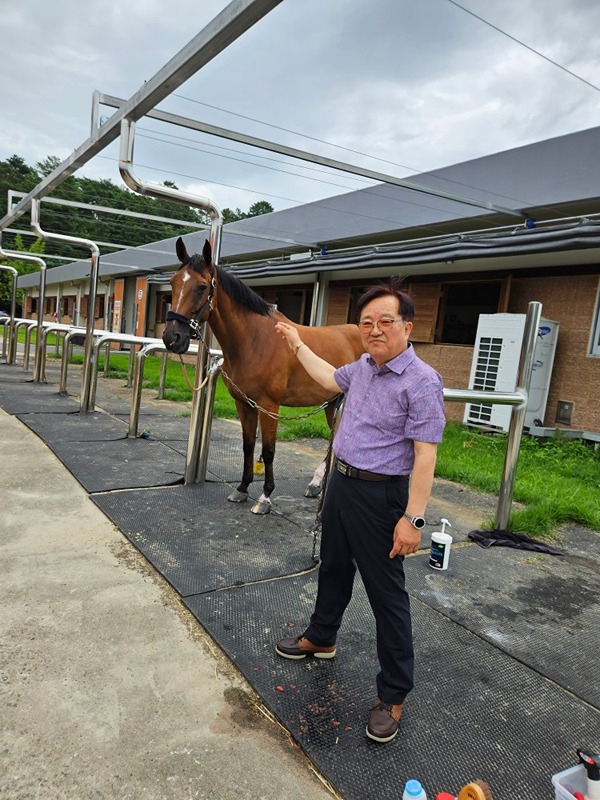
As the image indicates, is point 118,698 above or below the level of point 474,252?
below

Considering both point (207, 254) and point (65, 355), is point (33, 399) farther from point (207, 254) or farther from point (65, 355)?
point (207, 254)

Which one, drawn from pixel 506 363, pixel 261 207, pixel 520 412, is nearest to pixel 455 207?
pixel 506 363

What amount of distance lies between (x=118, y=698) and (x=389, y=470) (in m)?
1.15

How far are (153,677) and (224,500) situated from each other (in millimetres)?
1948

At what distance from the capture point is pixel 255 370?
11.7 feet

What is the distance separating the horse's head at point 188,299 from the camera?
3.20m

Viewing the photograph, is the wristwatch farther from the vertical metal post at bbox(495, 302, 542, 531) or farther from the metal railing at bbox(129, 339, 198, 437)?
the metal railing at bbox(129, 339, 198, 437)

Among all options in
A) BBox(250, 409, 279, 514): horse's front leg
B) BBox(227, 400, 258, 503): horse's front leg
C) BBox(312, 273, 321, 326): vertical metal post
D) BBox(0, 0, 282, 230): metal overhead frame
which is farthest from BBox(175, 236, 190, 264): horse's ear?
BBox(312, 273, 321, 326): vertical metal post

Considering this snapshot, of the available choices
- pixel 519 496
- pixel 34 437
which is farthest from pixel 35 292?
pixel 519 496

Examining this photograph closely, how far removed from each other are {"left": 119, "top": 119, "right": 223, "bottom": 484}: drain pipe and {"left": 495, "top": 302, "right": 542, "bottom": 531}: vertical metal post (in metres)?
2.29

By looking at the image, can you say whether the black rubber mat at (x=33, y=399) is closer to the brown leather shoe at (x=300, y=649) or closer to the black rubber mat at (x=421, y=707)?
the black rubber mat at (x=421, y=707)

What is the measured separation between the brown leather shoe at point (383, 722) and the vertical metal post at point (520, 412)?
7.29 feet

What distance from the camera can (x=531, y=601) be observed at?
2527 millimetres

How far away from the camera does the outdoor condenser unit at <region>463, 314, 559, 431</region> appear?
7.27m
